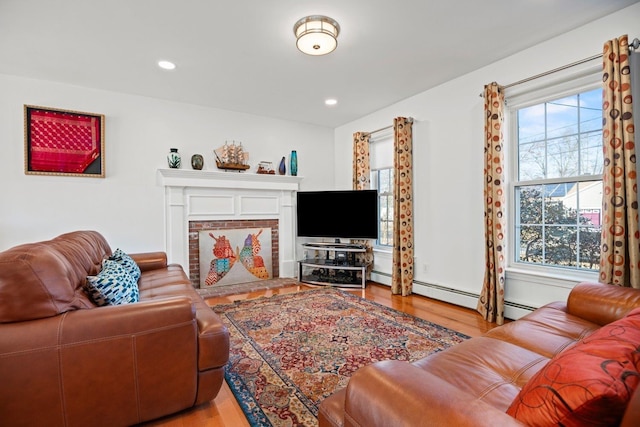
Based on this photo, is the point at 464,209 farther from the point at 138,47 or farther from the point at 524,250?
the point at 138,47

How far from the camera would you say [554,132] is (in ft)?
9.11

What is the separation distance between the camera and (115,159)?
3.71 m

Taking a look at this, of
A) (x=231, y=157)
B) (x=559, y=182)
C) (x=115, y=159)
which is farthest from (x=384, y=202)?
(x=115, y=159)

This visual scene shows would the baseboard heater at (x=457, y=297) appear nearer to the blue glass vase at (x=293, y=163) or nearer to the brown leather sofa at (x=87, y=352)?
the blue glass vase at (x=293, y=163)

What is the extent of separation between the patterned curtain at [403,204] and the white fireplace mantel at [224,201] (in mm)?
1694

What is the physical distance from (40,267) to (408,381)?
1675mm

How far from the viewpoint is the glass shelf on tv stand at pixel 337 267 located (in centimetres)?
432

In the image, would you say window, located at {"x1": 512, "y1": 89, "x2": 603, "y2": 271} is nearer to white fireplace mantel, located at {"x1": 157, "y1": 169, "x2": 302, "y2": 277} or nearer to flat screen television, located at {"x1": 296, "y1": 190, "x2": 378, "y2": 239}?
flat screen television, located at {"x1": 296, "y1": 190, "x2": 378, "y2": 239}

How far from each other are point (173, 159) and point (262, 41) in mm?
2071

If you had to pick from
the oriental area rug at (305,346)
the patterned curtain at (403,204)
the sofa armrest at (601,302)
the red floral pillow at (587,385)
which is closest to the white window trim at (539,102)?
the sofa armrest at (601,302)

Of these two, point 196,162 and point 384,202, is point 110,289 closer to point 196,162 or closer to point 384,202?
point 196,162

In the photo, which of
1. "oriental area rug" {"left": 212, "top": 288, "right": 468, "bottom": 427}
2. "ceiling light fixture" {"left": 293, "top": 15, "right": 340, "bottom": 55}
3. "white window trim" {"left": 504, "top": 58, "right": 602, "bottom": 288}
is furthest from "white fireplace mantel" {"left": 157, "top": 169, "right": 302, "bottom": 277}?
"white window trim" {"left": 504, "top": 58, "right": 602, "bottom": 288}

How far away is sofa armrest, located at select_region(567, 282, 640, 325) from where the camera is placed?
1.63 metres

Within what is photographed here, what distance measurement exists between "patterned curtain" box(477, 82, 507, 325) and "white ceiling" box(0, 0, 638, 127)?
0.52m
